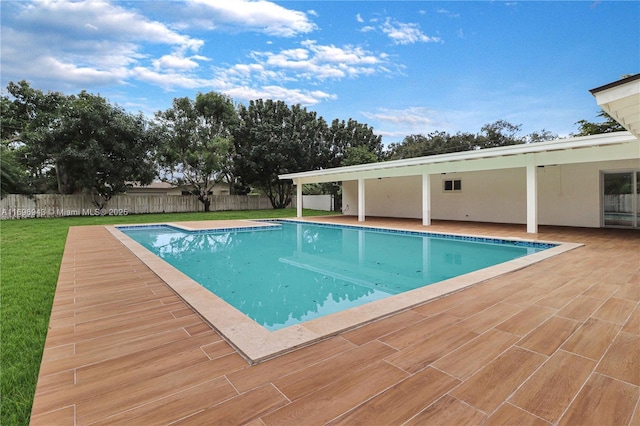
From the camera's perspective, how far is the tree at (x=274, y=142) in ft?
71.2

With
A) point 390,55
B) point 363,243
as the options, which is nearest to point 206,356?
point 363,243

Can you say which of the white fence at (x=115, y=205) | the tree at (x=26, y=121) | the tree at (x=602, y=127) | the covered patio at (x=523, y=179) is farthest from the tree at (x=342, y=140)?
the tree at (x=26, y=121)

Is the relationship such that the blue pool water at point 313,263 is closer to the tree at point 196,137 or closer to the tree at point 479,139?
the tree at point 196,137

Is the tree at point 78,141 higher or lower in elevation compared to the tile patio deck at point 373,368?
higher

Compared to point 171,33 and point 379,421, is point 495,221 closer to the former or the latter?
point 379,421

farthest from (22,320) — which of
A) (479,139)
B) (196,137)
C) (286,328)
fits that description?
(479,139)

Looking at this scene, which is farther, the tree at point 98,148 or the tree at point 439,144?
the tree at point 439,144

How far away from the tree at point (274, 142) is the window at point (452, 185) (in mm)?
11280

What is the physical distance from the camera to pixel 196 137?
20000mm

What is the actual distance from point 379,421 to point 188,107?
21564 mm

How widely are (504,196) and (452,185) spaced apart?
207 centimetres

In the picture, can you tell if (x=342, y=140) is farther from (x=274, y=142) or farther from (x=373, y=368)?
(x=373, y=368)

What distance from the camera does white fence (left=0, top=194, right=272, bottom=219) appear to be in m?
16.7

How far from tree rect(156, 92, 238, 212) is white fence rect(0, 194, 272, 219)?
172 cm
